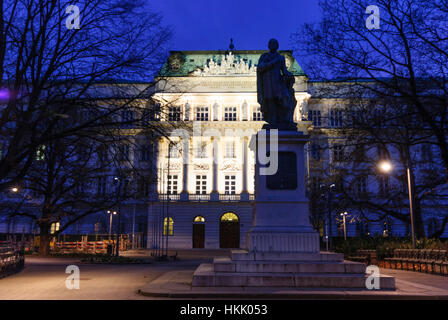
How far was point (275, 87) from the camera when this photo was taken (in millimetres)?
13273

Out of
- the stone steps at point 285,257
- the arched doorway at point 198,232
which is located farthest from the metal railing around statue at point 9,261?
the arched doorway at point 198,232

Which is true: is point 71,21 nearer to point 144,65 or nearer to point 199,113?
point 144,65

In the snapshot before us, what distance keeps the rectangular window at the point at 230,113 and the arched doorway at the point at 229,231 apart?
12391 mm

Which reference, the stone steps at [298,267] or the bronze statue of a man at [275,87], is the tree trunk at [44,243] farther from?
the stone steps at [298,267]

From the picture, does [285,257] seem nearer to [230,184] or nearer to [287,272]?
[287,272]

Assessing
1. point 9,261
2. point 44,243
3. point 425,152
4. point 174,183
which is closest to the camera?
point 9,261

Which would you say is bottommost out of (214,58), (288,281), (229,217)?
(288,281)

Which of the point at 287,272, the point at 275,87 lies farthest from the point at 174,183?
the point at 287,272

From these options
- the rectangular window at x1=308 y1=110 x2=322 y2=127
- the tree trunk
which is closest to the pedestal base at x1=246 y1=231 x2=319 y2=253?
the tree trunk

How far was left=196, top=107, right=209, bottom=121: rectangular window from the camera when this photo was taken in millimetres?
53406

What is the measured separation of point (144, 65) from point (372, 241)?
16742 millimetres

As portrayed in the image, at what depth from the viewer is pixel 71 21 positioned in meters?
13.2

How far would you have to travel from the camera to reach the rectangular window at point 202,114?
53406 millimetres

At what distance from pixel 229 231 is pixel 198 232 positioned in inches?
147
